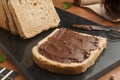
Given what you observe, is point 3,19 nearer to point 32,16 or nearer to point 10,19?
point 10,19

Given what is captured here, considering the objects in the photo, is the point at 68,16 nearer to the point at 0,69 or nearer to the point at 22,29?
the point at 22,29

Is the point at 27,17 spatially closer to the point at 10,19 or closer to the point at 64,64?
the point at 10,19

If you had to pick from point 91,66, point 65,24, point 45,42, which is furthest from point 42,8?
point 91,66

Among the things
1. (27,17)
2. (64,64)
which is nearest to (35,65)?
(64,64)

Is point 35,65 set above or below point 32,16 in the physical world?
below

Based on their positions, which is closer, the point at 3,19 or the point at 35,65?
the point at 35,65
